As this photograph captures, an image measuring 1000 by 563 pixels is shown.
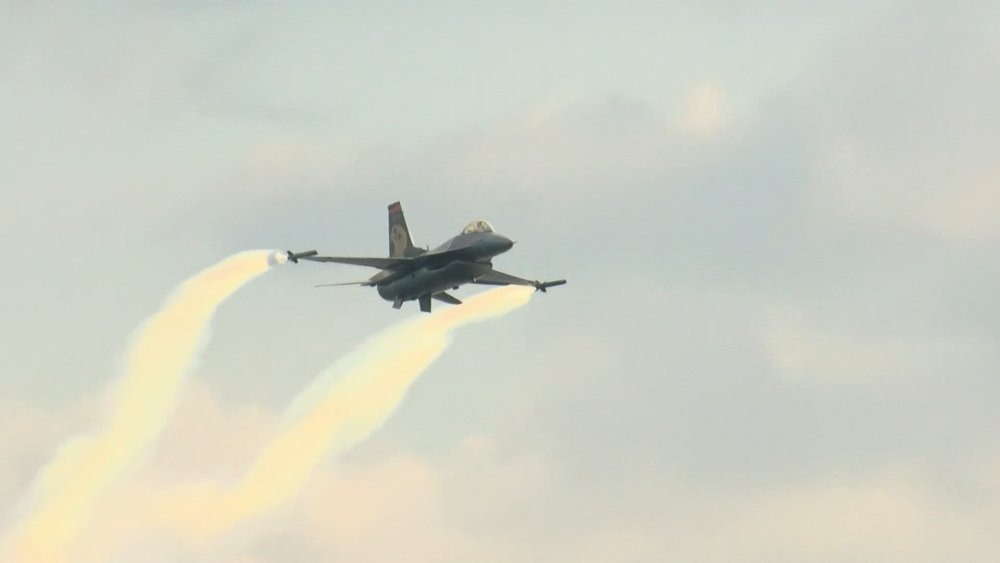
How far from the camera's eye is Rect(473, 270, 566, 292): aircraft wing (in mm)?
145125

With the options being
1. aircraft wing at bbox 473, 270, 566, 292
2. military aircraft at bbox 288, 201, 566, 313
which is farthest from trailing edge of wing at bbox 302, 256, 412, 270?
aircraft wing at bbox 473, 270, 566, 292

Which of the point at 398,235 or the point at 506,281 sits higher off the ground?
the point at 398,235

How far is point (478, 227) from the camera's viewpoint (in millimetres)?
138375

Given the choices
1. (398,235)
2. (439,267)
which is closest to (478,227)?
(439,267)

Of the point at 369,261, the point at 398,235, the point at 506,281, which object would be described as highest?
the point at 398,235

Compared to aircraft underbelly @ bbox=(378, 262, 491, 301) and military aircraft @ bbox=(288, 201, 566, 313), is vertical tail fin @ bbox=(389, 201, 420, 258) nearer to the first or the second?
military aircraft @ bbox=(288, 201, 566, 313)

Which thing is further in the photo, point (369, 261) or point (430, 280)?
point (369, 261)

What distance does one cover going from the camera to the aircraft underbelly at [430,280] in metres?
139

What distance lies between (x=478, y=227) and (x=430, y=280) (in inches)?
210

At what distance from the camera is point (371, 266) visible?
142375 mm

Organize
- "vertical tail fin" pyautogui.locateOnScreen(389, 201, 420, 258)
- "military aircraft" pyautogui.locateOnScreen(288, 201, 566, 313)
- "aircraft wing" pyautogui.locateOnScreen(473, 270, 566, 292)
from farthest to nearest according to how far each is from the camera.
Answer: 1. "vertical tail fin" pyautogui.locateOnScreen(389, 201, 420, 258)
2. "aircraft wing" pyautogui.locateOnScreen(473, 270, 566, 292)
3. "military aircraft" pyautogui.locateOnScreen(288, 201, 566, 313)

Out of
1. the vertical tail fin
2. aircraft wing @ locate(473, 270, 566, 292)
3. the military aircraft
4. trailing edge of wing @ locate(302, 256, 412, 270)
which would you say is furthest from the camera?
the vertical tail fin

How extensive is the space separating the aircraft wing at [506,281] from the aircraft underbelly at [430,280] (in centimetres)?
329

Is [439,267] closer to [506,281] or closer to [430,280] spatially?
[430,280]
